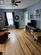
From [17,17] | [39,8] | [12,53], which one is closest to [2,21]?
[17,17]

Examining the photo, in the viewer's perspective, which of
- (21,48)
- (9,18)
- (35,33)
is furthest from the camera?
(9,18)

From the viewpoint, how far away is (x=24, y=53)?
4746 mm

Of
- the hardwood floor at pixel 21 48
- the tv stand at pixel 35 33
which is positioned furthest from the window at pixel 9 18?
the hardwood floor at pixel 21 48

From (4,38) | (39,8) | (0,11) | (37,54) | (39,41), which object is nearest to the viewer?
(37,54)

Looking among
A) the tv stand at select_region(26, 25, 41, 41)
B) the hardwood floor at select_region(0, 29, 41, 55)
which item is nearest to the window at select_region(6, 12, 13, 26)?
the tv stand at select_region(26, 25, 41, 41)

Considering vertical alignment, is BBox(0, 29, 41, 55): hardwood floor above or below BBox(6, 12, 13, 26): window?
below

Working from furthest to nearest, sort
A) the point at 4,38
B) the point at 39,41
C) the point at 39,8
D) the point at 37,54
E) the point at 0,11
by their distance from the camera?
the point at 0,11 < the point at 39,8 < the point at 4,38 < the point at 39,41 < the point at 37,54

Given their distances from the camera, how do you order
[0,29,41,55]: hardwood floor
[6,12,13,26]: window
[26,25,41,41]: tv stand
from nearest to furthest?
[0,29,41,55]: hardwood floor, [26,25,41,41]: tv stand, [6,12,13,26]: window

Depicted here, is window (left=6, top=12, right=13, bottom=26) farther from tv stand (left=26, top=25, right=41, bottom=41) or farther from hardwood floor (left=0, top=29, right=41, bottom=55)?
hardwood floor (left=0, top=29, right=41, bottom=55)

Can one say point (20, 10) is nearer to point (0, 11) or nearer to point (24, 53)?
point (0, 11)

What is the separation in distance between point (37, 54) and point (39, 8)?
4.78m

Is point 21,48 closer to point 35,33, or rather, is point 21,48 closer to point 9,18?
point 35,33

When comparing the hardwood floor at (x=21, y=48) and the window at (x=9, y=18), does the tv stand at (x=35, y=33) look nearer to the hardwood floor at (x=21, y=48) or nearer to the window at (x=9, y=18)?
the hardwood floor at (x=21, y=48)

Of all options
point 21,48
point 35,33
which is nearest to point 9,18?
point 35,33
